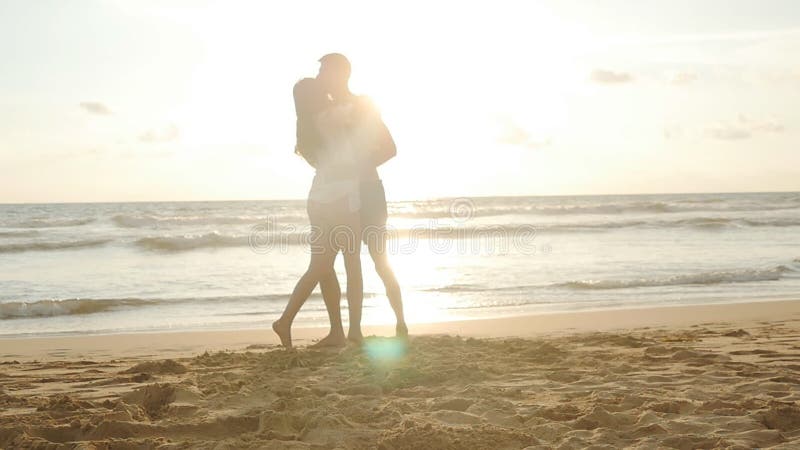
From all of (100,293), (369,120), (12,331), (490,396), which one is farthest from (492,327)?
(100,293)

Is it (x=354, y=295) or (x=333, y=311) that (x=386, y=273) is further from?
(x=333, y=311)

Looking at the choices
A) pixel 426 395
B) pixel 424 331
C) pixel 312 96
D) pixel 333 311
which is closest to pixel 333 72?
pixel 312 96

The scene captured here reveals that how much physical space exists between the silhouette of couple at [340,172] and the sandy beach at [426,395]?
0.56 metres

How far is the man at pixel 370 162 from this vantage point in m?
5.09

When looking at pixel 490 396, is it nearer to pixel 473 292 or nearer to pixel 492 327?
pixel 492 327

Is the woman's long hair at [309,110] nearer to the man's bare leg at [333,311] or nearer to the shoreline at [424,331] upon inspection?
the man's bare leg at [333,311]

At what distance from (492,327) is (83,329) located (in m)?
3.96

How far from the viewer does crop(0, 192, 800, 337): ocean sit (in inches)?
345

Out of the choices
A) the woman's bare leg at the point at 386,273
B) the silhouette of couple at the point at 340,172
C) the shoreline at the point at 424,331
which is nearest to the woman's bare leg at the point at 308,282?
the silhouette of couple at the point at 340,172

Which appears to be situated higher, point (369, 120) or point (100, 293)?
point (369, 120)

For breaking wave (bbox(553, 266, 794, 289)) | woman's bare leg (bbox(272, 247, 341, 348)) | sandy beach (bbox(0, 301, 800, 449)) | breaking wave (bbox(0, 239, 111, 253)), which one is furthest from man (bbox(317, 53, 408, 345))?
breaking wave (bbox(0, 239, 111, 253))

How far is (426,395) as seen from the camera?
370 centimetres

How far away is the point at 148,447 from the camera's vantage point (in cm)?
292

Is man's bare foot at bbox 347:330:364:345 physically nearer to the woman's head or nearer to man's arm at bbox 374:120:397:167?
man's arm at bbox 374:120:397:167
